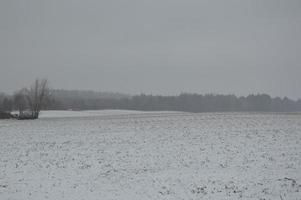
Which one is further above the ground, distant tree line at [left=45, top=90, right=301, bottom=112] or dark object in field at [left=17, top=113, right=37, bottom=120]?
distant tree line at [left=45, top=90, right=301, bottom=112]

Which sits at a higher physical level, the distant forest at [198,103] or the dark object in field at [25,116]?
the distant forest at [198,103]

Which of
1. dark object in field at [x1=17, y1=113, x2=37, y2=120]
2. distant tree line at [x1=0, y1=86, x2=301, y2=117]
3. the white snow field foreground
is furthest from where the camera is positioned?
distant tree line at [x1=0, y1=86, x2=301, y2=117]

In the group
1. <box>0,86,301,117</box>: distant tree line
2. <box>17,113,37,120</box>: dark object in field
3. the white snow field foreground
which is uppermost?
<box>0,86,301,117</box>: distant tree line

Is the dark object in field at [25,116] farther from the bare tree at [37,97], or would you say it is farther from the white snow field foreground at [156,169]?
the white snow field foreground at [156,169]

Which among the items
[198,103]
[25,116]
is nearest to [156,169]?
[25,116]

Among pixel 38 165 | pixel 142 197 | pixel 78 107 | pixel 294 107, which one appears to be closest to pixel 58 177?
pixel 38 165

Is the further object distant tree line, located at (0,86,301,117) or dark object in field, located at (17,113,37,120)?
distant tree line, located at (0,86,301,117)

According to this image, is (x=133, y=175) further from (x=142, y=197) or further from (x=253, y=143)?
(x=253, y=143)

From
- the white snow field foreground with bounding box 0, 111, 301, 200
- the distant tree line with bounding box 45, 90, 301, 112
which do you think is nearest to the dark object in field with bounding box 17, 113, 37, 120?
the white snow field foreground with bounding box 0, 111, 301, 200

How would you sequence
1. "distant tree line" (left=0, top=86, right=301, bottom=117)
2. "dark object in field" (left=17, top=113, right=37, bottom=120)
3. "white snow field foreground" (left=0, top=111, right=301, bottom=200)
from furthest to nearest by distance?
"distant tree line" (left=0, top=86, right=301, bottom=117) < "dark object in field" (left=17, top=113, right=37, bottom=120) < "white snow field foreground" (left=0, top=111, right=301, bottom=200)

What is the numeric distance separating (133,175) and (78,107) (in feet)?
471

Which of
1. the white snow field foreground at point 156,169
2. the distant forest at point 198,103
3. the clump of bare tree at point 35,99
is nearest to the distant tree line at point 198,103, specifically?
the distant forest at point 198,103

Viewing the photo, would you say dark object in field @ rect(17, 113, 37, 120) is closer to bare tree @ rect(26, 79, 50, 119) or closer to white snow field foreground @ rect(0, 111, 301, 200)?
bare tree @ rect(26, 79, 50, 119)

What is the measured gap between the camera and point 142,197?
964 cm
